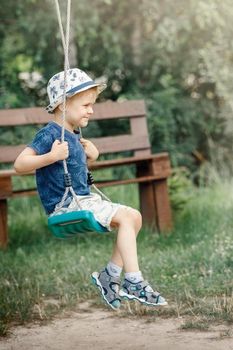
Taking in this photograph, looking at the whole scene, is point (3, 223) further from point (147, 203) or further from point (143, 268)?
point (147, 203)

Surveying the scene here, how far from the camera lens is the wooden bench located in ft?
22.1

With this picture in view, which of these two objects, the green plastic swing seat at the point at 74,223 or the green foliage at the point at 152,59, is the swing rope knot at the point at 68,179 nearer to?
the green plastic swing seat at the point at 74,223

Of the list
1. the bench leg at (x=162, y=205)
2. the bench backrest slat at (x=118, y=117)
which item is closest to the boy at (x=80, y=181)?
the bench backrest slat at (x=118, y=117)

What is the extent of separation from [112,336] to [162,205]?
3261mm

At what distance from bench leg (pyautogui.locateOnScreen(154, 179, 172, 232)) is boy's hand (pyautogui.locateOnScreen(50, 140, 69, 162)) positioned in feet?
11.8

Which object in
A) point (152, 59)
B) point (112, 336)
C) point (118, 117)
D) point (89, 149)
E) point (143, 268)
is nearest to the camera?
point (112, 336)

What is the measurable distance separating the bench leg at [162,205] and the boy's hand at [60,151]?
3.59m

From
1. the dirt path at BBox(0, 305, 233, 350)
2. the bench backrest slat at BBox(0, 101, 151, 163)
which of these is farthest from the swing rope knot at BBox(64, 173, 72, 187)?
the bench backrest slat at BBox(0, 101, 151, 163)

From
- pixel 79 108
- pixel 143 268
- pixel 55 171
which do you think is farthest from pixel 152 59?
pixel 55 171

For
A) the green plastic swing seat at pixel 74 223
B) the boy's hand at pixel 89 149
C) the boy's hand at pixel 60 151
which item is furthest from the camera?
the boy's hand at pixel 89 149

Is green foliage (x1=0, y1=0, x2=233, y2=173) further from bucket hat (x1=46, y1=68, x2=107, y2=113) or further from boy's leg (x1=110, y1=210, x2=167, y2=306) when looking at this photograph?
boy's leg (x1=110, y1=210, x2=167, y2=306)

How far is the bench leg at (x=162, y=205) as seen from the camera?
7.19 m

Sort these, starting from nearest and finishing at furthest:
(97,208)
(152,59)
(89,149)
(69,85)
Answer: (97,208)
(69,85)
(89,149)
(152,59)

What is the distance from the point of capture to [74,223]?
3.62 meters
